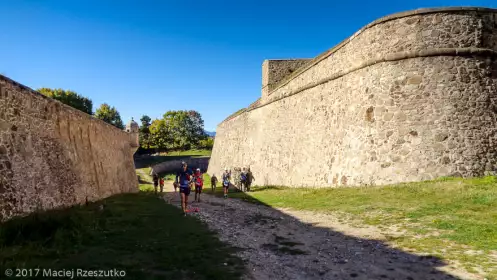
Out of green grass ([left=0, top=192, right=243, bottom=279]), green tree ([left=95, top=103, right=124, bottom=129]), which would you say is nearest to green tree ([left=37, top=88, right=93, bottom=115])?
green tree ([left=95, top=103, right=124, bottom=129])

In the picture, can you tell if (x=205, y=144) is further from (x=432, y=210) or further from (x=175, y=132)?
(x=432, y=210)

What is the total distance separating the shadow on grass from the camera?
4867 mm

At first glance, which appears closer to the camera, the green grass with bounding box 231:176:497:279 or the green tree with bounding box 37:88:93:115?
the green grass with bounding box 231:176:497:279

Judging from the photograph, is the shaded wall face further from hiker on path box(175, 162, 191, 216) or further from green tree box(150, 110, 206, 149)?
hiker on path box(175, 162, 191, 216)

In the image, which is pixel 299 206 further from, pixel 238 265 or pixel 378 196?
pixel 238 265

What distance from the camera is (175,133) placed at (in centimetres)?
7681

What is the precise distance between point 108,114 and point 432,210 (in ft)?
222

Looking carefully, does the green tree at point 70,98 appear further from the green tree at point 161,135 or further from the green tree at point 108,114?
the green tree at point 161,135

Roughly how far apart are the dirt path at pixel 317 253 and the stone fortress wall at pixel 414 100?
6.11 meters

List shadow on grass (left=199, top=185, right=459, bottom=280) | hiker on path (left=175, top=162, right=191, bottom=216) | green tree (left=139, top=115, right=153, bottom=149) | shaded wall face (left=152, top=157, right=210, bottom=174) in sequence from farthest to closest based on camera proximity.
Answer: green tree (left=139, top=115, right=153, bottom=149)
shaded wall face (left=152, top=157, right=210, bottom=174)
hiker on path (left=175, top=162, right=191, bottom=216)
shadow on grass (left=199, top=185, right=459, bottom=280)

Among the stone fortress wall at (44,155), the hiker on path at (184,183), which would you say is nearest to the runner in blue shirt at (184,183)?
the hiker on path at (184,183)

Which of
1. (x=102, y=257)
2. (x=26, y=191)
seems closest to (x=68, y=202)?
(x=26, y=191)

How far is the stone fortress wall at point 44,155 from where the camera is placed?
24.3 feet

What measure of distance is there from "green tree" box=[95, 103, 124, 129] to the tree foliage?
9704 millimetres
